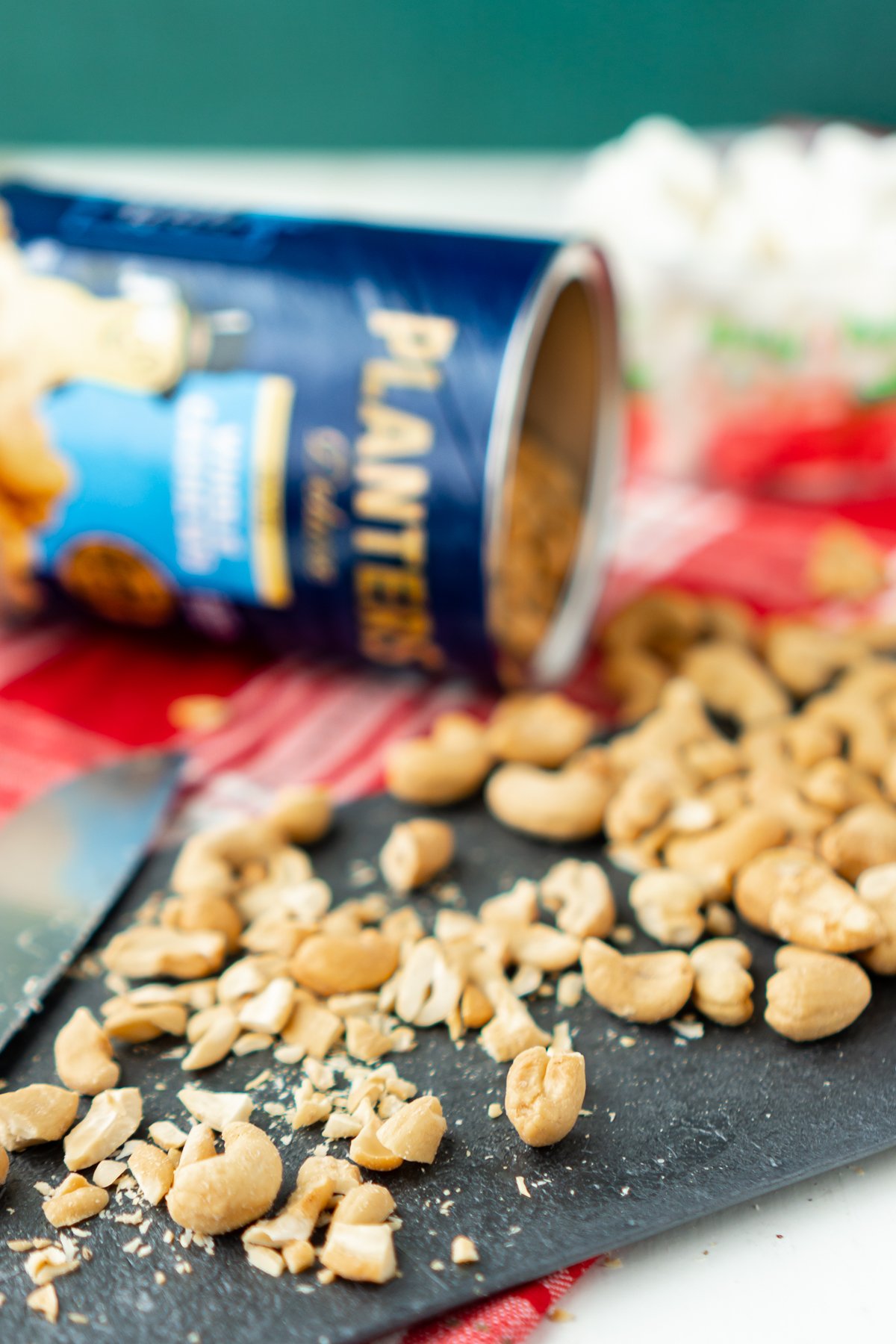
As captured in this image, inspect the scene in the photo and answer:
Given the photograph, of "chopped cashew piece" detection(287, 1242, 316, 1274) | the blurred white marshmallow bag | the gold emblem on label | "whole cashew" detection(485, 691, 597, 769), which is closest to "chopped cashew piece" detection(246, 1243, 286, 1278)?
"chopped cashew piece" detection(287, 1242, 316, 1274)

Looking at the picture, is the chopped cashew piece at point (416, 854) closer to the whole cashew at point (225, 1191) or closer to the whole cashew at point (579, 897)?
the whole cashew at point (579, 897)

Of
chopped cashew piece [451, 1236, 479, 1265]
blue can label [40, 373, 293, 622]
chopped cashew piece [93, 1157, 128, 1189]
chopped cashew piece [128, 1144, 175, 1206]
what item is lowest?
chopped cashew piece [451, 1236, 479, 1265]

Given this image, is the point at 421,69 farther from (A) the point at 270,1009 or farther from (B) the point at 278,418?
(A) the point at 270,1009

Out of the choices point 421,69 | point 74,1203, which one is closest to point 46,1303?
point 74,1203

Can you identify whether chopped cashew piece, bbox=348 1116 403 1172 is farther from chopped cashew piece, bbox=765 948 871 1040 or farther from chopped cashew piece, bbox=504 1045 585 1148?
chopped cashew piece, bbox=765 948 871 1040

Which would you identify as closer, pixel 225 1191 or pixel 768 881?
pixel 225 1191
